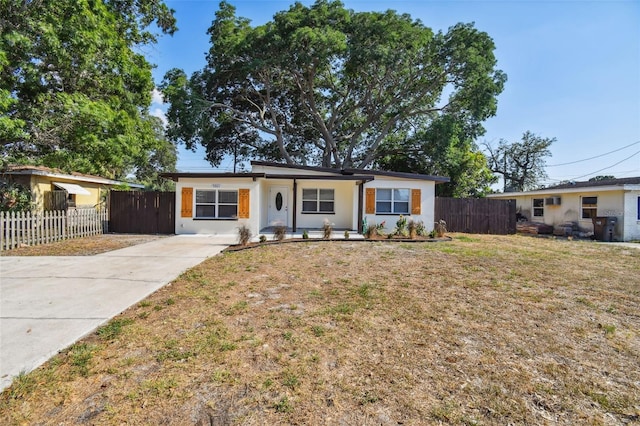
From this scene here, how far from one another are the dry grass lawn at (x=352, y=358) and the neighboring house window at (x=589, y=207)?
517 inches

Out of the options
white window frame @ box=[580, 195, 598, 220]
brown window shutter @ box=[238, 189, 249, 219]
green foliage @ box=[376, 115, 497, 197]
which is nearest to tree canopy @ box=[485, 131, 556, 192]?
green foliage @ box=[376, 115, 497, 197]

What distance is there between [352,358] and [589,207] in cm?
1888

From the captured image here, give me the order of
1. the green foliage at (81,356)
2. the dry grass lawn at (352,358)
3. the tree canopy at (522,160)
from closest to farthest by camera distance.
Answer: the dry grass lawn at (352,358) < the green foliage at (81,356) < the tree canopy at (522,160)

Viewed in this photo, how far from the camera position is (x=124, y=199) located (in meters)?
14.0

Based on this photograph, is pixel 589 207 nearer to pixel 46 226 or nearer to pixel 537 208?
pixel 537 208

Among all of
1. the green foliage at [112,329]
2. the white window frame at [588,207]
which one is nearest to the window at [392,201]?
the white window frame at [588,207]

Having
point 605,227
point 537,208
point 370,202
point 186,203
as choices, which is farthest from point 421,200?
point 186,203

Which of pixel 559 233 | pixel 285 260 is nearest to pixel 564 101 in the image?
pixel 559 233

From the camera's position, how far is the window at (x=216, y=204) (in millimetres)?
13547

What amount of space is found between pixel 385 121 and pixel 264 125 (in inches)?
384

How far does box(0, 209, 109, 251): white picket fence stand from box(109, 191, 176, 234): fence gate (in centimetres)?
49

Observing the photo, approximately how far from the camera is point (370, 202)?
14820mm

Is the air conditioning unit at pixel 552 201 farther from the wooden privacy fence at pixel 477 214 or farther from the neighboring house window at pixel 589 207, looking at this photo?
the wooden privacy fence at pixel 477 214

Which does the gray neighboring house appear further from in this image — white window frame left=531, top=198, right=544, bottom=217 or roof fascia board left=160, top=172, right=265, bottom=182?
roof fascia board left=160, top=172, right=265, bottom=182
